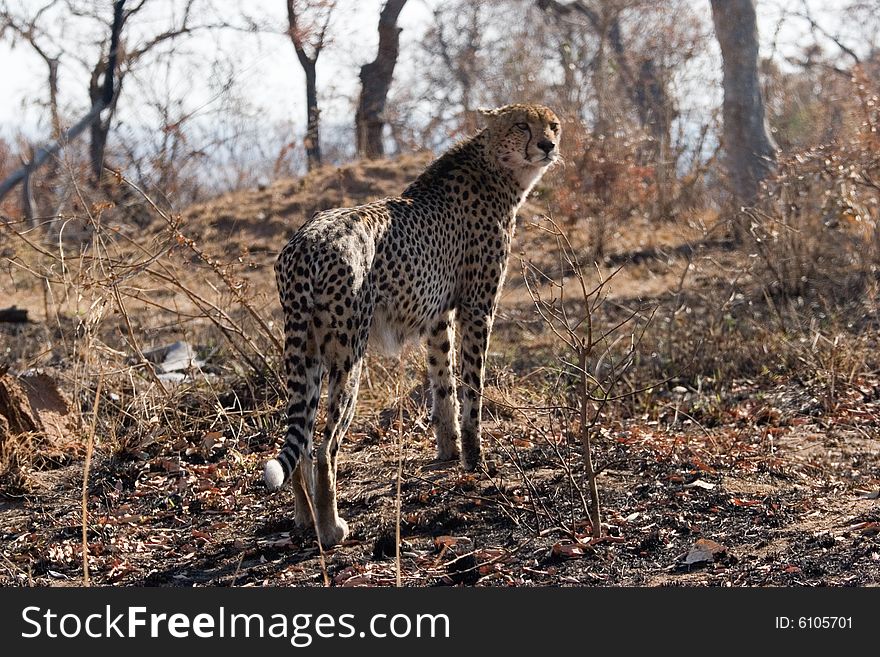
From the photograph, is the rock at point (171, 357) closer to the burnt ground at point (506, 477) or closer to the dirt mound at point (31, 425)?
the burnt ground at point (506, 477)

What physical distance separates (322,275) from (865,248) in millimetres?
6507

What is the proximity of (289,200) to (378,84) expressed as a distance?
3738 millimetres

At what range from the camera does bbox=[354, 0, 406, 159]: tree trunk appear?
14859 millimetres

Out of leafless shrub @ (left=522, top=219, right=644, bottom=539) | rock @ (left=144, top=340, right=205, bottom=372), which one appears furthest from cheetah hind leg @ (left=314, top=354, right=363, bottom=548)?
rock @ (left=144, top=340, right=205, bottom=372)

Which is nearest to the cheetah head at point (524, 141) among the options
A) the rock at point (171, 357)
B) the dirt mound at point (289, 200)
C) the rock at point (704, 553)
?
the rock at point (704, 553)

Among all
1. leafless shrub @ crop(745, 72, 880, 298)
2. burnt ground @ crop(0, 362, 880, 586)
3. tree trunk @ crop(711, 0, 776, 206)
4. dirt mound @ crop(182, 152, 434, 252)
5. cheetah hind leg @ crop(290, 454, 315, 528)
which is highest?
tree trunk @ crop(711, 0, 776, 206)

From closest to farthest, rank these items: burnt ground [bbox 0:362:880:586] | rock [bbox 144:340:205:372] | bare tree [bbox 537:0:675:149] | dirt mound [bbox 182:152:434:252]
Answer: burnt ground [bbox 0:362:880:586] < rock [bbox 144:340:205:372] < dirt mound [bbox 182:152:434:252] < bare tree [bbox 537:0:675:149]

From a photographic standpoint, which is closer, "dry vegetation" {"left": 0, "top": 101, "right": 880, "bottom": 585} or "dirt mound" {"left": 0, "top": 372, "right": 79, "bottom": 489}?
"dry vegetation" {"left": 0, "top": 101, "right": 880, "bottom": 585}

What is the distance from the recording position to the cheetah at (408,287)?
177 inches

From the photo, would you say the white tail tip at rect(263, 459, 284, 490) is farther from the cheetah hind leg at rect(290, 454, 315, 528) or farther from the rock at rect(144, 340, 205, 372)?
the rock at rect(144, 340, 205, 372)

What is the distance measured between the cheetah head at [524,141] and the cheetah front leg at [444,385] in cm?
87

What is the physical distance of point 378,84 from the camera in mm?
15656

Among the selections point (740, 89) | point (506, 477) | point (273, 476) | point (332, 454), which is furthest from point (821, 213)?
point (273, 476)

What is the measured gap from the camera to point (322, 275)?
14.6 feet
